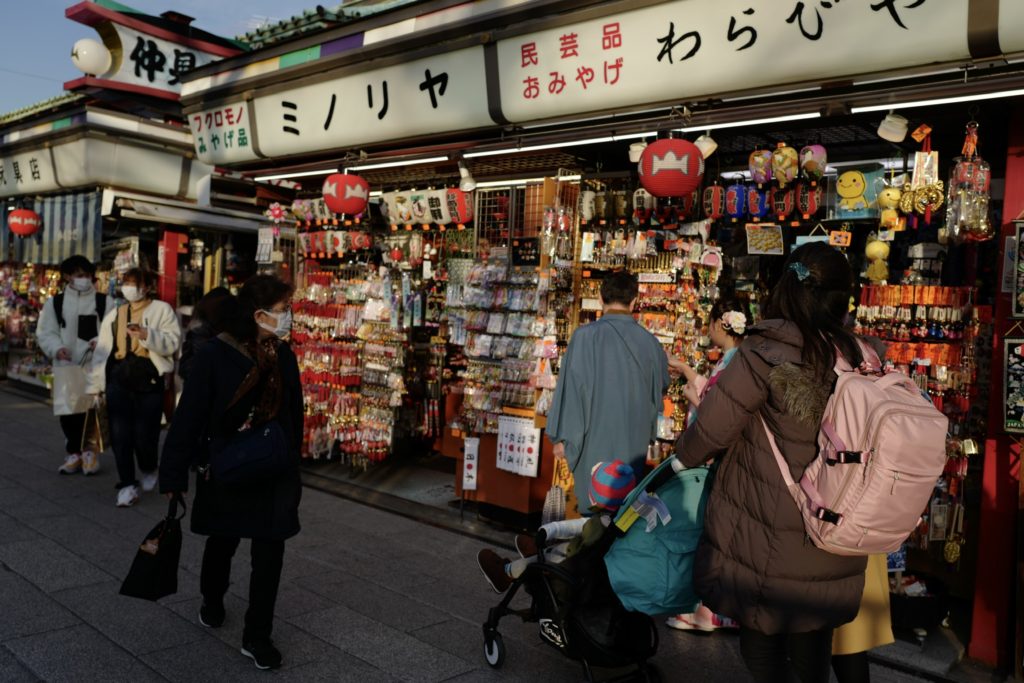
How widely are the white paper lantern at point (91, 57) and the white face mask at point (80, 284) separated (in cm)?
483

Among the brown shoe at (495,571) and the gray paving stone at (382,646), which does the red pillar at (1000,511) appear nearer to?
the brown shoe at (495,571)

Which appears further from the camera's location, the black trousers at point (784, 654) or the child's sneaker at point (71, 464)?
the child's sneaker at point (71, 464)

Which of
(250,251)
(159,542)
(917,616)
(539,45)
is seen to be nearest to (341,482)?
(159,542)

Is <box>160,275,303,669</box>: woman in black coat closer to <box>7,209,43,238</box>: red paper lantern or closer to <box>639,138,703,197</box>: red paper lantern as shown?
<box>639,138,703,197</box>: red paper lantern

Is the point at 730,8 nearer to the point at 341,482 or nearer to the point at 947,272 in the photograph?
the point at 947,272

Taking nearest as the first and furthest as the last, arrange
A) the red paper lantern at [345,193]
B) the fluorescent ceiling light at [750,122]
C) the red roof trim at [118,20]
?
the fluorescent ceiling light at [750,122] → the red paper lantern at [345,193] → the red roof trim at [118,20]

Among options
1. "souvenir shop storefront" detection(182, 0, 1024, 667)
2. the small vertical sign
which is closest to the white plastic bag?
"souvenir shop storefront" detection(182, 0, 1024, 667)

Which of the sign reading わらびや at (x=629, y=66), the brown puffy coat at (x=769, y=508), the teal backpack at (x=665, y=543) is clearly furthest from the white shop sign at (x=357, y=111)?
the brown puffy coat at (x=769, y=508)

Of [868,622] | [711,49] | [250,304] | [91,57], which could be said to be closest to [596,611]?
[868,622]

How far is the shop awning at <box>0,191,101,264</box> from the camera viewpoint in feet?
41.4

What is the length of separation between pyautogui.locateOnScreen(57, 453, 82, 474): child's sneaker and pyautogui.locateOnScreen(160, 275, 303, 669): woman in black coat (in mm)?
5218

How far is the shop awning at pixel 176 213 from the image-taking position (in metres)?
12.4

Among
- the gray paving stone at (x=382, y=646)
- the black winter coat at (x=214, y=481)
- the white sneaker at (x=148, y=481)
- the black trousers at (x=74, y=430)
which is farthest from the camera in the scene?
the black trousers at (x=74, y=430)

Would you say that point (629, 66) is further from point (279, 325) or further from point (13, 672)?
point (13, 672)
